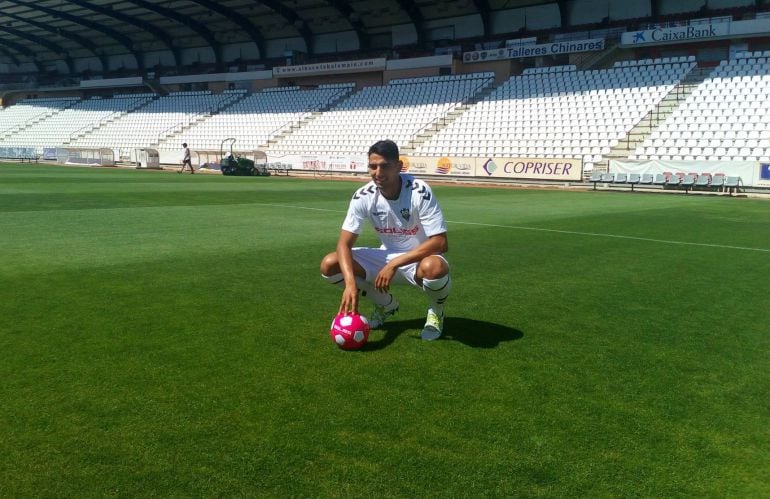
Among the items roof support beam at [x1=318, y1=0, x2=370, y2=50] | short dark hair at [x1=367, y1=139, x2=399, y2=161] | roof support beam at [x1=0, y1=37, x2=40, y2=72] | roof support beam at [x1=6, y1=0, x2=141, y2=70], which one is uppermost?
roof support beam at [x1=0, y1=37, x2=40, y2=72]

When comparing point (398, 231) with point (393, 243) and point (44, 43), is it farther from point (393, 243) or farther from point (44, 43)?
point (44, 43)

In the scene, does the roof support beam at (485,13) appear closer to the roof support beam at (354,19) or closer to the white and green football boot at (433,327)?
the roof support beam at (354,19)

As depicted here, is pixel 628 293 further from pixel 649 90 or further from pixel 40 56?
pixel 40 56

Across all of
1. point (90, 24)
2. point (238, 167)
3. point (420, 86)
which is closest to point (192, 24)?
point (90, 24)

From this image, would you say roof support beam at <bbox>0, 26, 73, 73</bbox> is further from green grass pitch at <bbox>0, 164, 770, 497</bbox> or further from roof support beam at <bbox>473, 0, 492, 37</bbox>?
green grass pitch at <bbox>0, 164, 770, 497</bbox>

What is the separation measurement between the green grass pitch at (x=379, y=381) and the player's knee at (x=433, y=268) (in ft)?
2.05

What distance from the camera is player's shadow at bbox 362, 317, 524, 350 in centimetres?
553

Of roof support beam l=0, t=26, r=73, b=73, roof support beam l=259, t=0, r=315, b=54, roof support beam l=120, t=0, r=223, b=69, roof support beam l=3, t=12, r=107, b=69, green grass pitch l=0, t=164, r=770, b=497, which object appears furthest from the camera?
roof support beam l=0, t=26, r=73, b=73

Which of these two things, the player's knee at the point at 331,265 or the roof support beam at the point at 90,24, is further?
the roof support beam at the point at 90,24

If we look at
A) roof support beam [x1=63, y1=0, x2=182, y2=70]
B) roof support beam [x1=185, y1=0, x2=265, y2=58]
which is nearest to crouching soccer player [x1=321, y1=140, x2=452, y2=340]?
roof support beam [x1=185, y1=0, x2=265, y2=58]

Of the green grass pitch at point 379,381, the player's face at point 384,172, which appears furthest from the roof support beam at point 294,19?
the player's face at point 384,172

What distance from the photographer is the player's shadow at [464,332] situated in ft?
18.1

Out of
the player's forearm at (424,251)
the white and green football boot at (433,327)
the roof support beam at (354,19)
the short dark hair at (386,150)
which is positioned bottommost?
the white and green football boot at (433,327)

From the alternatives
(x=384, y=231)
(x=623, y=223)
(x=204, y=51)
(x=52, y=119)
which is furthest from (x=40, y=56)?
(x=384, y=231)
